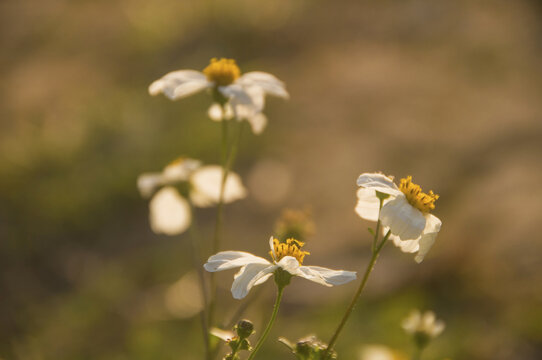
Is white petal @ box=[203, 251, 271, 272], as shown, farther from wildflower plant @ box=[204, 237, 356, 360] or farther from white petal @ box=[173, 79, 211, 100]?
white petal @ box=[173, 79, 211, 100]

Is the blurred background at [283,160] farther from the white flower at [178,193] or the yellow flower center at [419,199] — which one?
the yellow flower center at [419,199]

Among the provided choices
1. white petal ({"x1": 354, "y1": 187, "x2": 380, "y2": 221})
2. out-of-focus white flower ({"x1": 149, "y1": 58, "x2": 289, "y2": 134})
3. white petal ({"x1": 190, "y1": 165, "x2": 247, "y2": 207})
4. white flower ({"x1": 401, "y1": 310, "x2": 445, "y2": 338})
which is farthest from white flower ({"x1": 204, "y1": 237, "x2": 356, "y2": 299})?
white petal ({"x1": 190, "y1": 165, "x2": 247, "y2": 207})

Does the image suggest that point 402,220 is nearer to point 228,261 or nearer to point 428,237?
point 428,237

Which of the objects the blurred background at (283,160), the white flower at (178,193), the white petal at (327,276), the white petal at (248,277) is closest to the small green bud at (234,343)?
the white petal at (248,277)

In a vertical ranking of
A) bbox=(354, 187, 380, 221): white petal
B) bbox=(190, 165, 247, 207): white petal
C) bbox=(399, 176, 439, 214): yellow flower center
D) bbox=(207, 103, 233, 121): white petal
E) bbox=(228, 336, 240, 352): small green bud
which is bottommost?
bbox=(228, 336, 240, 352): small green bud

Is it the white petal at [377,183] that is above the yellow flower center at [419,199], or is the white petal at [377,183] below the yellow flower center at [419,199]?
below

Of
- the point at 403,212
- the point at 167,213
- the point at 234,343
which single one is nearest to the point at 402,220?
the point at 403,212
